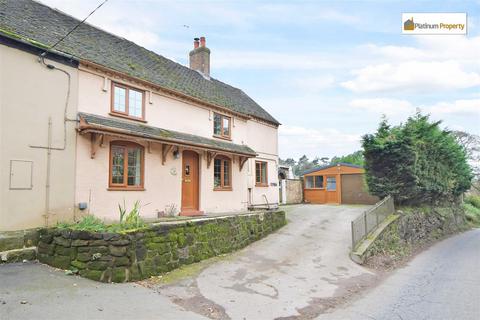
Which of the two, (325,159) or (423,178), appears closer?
(423,178)

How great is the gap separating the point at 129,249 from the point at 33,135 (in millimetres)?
4156

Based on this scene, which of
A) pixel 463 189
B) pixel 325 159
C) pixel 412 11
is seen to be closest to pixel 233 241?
pixel 412 11

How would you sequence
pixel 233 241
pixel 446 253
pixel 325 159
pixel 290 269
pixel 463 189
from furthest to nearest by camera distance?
pixel 325 159, pixel 463 189, pixel 446 253, pixel 233 241, pixel 290 269

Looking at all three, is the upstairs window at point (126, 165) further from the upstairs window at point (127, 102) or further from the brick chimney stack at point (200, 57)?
the brick chimney stack at point (200, 57)

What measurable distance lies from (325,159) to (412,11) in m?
87.0

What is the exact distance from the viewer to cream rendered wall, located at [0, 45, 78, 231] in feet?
26.2

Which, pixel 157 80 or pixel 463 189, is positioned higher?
pixel 157 80

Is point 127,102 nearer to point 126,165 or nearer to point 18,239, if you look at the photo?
point 126,165

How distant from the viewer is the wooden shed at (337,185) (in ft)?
77.1

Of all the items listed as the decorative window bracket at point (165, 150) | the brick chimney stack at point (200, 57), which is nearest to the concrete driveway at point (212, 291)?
the decorative window bracket at point (165, 150)

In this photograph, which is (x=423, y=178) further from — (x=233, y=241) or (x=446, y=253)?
(x=233, y=241)

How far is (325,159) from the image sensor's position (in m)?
97.8

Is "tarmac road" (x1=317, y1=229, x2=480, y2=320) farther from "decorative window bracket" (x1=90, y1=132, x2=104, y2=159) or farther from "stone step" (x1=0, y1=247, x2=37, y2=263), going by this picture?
"decorative window bracket" (x1=90, y1=132, x2=104, y2=159)

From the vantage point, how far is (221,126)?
1580 centimetres
